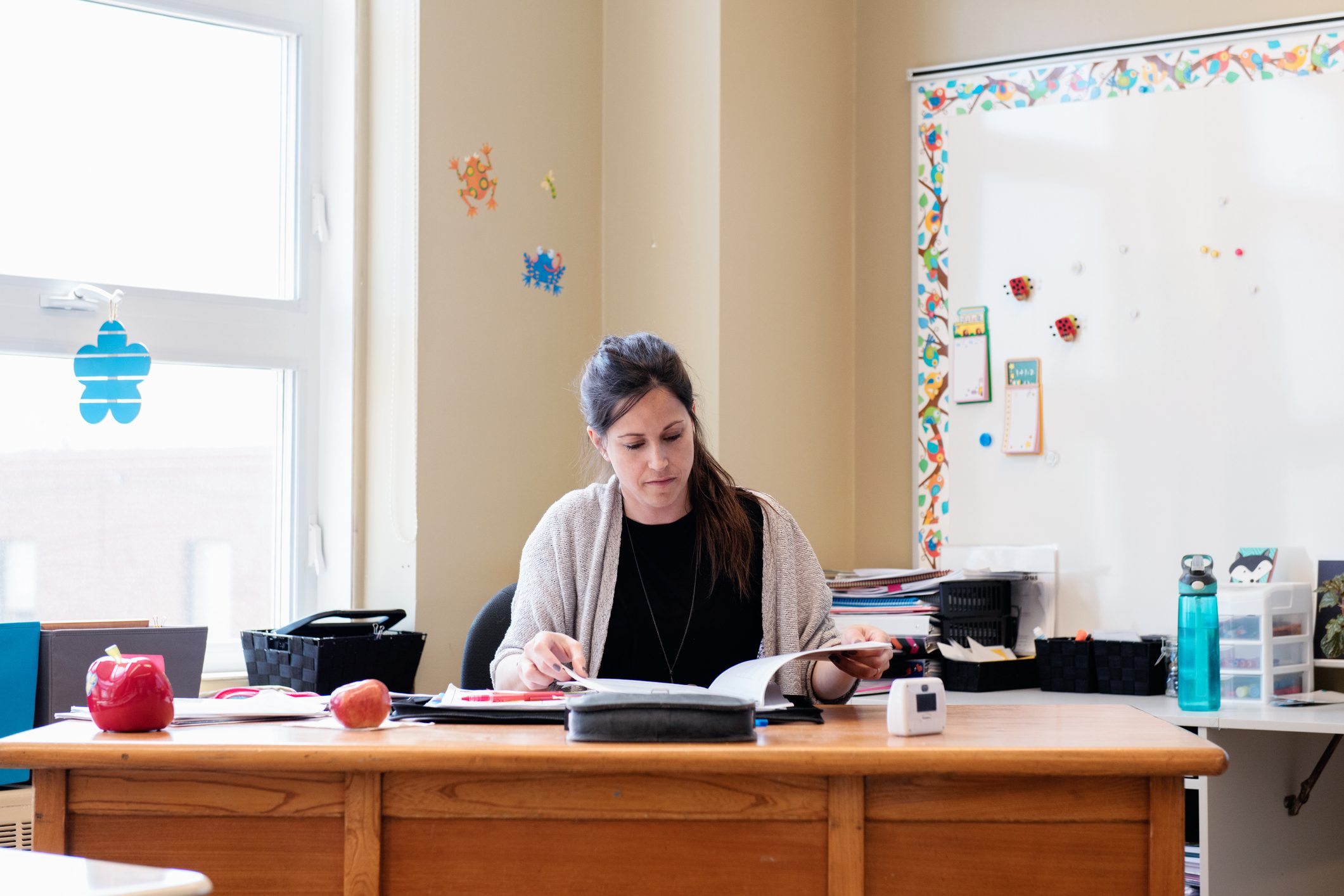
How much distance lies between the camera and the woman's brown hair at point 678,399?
2.07m

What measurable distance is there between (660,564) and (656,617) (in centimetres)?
9

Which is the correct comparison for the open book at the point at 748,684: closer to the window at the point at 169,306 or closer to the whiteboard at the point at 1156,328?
the window at the point at 169,306

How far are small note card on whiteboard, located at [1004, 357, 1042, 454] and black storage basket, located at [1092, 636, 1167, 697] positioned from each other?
55 centimetres

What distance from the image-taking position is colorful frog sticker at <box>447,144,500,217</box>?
2.86 meters

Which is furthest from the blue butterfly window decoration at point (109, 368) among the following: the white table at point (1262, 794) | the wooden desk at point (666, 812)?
the white table at point (1262, 794)

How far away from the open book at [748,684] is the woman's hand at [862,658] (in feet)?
0.35

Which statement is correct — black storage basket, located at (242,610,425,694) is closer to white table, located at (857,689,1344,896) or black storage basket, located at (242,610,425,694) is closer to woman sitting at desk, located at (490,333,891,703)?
woman sitting at desk, located at (490,333,891,703)

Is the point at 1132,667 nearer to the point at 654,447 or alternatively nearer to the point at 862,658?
the point at 862,658

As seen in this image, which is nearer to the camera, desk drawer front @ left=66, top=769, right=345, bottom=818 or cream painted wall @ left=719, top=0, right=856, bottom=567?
desk drawer front @ left=66, top=769, right=345, bottom=818

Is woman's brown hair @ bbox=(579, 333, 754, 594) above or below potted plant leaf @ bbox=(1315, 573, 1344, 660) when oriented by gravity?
above

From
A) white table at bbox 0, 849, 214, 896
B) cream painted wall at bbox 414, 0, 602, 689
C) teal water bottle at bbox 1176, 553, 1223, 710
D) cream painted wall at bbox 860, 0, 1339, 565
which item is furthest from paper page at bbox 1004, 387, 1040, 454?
white table at bbox 0, 849, 214, 896

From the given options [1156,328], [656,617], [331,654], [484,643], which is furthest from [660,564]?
[1156,328]

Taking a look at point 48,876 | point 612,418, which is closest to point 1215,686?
point 612,418

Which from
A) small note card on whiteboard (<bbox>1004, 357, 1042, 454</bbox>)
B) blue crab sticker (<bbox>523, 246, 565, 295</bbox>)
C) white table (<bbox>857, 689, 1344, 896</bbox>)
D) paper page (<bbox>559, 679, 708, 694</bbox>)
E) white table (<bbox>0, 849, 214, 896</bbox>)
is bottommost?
white table (<bbox>857, 689, 1344, 896</bbox>)
